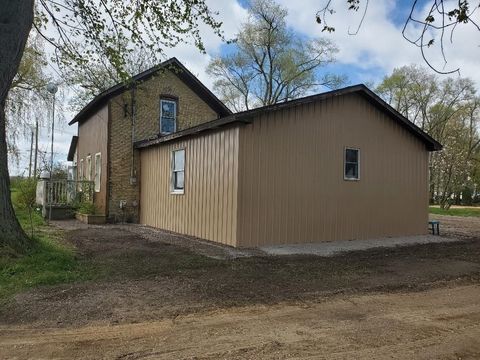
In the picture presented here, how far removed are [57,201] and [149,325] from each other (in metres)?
14.0

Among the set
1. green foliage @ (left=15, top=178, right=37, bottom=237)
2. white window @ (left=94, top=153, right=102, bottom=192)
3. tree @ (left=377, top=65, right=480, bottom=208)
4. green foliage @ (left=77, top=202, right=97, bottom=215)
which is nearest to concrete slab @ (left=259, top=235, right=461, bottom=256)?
green foliage @ (left=77, top=202, right=97, bottom=215)

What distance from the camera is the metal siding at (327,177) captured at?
10.2 meters

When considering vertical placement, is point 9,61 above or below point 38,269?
above

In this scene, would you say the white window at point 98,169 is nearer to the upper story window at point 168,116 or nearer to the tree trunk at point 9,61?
the upper story window at point 168,116

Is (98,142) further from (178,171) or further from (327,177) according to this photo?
(327,177)

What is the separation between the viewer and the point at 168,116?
17.2 metres

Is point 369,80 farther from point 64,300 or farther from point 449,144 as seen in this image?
point 64,300

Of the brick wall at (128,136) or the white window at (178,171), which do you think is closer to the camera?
the white window at (178,171)

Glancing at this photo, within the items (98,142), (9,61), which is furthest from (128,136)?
(9,61)

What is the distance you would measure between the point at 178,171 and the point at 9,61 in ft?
21.6

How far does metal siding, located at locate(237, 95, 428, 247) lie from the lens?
10.2 metres

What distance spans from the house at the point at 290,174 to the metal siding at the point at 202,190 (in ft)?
0.09

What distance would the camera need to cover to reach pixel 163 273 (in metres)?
7.00

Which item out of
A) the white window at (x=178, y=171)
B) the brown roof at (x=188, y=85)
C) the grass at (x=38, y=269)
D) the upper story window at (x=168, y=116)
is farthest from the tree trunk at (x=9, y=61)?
the upper story window at (x=168, y=116)
